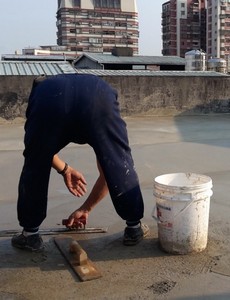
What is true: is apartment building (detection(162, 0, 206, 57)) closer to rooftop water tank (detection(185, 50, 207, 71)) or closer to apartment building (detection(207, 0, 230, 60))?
apartment building (detection(207, 0, 230, 60))

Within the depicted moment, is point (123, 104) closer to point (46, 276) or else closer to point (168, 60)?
point (46, 276)

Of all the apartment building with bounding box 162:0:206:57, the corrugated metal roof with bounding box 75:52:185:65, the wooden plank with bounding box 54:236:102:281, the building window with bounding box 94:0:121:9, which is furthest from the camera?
Answer: the building window with bounding box 94:0:121:9

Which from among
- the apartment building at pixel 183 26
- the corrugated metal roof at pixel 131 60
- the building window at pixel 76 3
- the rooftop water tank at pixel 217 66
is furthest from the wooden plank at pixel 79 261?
the building window at pixel 76 3

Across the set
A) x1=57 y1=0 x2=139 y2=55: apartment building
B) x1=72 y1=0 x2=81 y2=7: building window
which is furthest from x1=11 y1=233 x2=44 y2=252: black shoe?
x1=72 y1=0 x2=81 y2=7: building window

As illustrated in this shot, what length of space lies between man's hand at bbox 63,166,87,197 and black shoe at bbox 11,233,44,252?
17.0 inches

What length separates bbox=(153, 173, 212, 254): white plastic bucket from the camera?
258cm

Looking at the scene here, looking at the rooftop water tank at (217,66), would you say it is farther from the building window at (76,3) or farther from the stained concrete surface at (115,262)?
the building window at (76,3)

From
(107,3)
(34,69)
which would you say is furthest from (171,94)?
(107,3)

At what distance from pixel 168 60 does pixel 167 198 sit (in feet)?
96.2

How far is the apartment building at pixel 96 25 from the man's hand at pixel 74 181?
264 feet

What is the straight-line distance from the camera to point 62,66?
1327 centimetres

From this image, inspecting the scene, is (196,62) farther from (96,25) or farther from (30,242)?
(96,25)

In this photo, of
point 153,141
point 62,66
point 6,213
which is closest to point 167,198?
point 6,213

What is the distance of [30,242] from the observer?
9.13 feet
